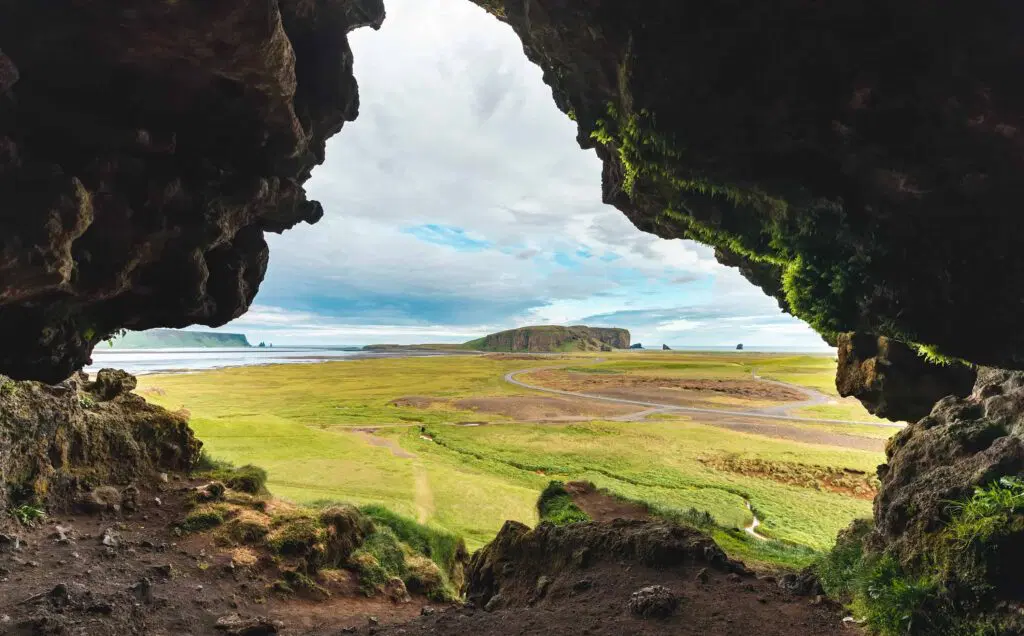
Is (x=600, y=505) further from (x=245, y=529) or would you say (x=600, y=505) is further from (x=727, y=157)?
(x=727, y=157)

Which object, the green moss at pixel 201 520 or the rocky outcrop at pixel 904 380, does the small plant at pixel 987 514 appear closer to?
the rocky outcrop at pixel 904 380

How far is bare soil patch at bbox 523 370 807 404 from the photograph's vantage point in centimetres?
7306

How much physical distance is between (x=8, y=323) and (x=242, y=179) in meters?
5.60

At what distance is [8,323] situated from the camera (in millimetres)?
9102

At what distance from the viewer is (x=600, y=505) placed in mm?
18281

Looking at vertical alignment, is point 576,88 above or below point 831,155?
above

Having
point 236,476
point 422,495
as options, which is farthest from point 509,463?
point 236,476

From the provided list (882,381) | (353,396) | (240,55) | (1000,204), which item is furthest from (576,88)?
(353,396)

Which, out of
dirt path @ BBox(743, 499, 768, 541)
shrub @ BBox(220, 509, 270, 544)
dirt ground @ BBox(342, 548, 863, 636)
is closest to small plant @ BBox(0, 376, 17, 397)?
shrub @ BBox(220, 509, 270, 544)

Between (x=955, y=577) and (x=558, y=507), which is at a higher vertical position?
(x=955, y=577)

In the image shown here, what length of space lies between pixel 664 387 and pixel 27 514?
85.5m

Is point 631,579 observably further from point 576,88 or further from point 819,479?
point 819,479

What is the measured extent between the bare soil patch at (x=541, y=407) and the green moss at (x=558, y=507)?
104ft

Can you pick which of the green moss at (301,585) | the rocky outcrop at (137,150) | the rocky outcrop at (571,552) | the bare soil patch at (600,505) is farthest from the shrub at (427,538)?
the rocky outcrop at (137,150)
